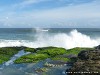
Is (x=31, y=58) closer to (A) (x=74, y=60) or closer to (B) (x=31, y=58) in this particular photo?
(B) (x=31, y=58)

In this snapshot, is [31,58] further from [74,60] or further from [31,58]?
[74,60]

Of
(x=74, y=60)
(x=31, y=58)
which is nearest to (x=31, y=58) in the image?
(x=31, y=58)

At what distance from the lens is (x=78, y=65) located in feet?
85.8

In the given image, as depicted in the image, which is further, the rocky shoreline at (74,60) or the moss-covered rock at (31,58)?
the moss-covered rock at (31,58)

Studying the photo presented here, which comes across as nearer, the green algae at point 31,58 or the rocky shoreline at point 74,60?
the rocky shoreline at point 74,60

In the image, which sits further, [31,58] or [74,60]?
[31,58]

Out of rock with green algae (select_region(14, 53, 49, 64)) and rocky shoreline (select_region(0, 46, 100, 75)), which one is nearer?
rocky shoreline (select_region(0, 46, 100, 75))

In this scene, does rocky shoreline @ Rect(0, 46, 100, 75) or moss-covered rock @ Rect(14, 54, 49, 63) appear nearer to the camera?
rocky shoreline @ Rect(0, 46, 100, 75)

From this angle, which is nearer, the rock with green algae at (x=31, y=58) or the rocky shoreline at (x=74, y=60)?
the rocky shoreline at (x=74, y=60)

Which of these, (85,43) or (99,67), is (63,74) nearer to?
(99,67)

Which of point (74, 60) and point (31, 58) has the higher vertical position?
point (74, 60)

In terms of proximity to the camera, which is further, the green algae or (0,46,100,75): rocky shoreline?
the green algae

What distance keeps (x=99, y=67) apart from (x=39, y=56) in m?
16.1

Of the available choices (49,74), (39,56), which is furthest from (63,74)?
(39,56)
